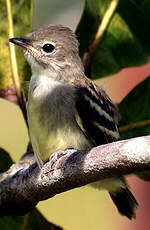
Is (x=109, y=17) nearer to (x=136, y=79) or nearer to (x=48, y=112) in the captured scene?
(x=48, y=112)

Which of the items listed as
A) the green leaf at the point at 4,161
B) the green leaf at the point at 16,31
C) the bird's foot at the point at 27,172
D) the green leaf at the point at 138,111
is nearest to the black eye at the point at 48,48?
the green leaf at the point at 16,31

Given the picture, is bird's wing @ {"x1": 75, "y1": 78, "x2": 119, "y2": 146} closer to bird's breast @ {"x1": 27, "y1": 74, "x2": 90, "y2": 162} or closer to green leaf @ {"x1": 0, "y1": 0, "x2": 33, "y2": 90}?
bird's breast @ {"x1": 27, "y1": 74, "x2": 90, "y2": 162}

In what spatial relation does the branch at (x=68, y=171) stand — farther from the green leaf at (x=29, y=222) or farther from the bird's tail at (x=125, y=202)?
the bird's tail at (x=125, y=202)

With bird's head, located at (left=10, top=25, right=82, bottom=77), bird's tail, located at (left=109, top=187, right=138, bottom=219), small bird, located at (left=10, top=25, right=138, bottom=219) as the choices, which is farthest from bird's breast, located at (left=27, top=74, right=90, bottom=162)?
bird's tail, located at (left=109, top=187, right=138, bottom=219)

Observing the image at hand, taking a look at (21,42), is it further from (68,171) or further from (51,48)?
(68,171)

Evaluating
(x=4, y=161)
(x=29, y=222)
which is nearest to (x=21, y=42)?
(x=4, y=161)
